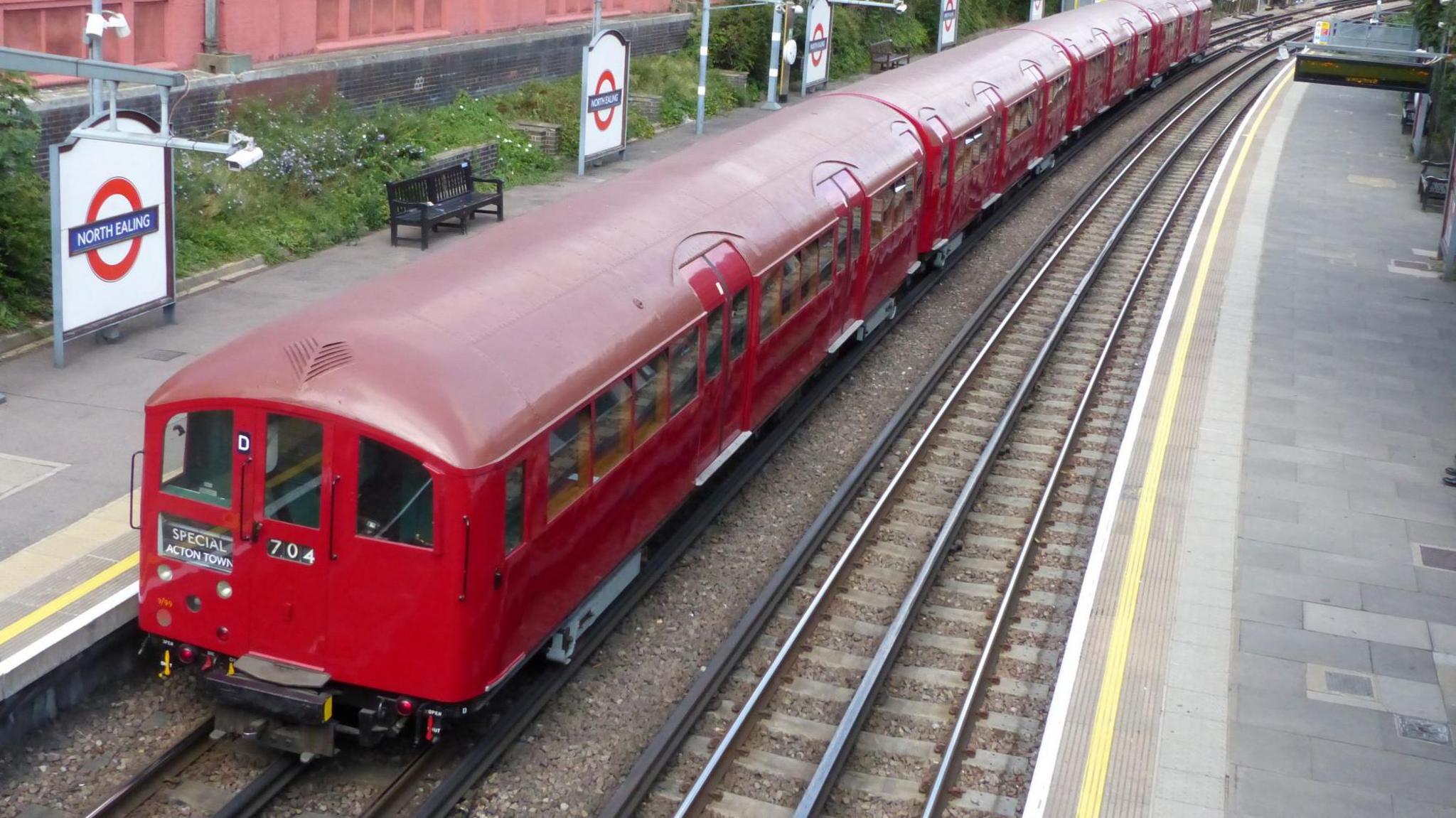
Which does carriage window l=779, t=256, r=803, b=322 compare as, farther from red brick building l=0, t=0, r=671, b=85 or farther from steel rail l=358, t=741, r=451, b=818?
red brick building l=0, t=0, r=671, b=85

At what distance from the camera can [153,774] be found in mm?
8289

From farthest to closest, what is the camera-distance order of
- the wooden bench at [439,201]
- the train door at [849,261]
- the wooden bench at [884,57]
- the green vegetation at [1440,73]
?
the wooden bench at [884,57]
the green vegetation at [1440,73]
the wooden bench at [439,201]
the train door at [849,261]

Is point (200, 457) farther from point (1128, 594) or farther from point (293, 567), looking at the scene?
point (1128, 594)

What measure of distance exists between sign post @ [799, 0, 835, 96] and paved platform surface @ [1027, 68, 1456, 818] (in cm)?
1251

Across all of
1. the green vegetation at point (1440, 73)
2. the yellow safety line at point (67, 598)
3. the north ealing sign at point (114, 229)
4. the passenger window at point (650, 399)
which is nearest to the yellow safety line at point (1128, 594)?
the passenger window at point (650, 399)

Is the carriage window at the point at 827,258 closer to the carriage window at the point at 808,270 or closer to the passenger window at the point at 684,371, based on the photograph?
the carriage window at the point at 808,270

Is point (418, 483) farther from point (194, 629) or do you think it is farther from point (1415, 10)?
point (1415, 10)

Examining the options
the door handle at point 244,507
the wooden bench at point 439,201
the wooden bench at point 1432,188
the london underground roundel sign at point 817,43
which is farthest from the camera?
the london underground roundel sign at point 817,43

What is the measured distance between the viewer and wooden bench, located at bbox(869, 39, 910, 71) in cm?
3841

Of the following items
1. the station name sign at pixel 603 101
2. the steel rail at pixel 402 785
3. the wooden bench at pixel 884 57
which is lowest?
the steel rail at pixel 402 785

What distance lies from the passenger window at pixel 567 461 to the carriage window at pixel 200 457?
1.72 m

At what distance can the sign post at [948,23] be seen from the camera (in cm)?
4153

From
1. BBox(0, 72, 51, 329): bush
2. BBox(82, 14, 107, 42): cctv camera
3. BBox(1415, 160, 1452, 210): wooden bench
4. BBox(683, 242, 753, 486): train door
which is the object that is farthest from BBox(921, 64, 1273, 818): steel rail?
BBox(0, 72, 51, 329): bush

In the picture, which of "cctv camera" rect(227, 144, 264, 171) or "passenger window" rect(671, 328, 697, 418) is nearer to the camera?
"passenger window" rect(671, 328, 697, 418)
